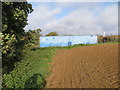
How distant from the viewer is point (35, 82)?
4785mm

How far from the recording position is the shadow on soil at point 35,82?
180 inches

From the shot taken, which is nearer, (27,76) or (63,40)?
(27,76)

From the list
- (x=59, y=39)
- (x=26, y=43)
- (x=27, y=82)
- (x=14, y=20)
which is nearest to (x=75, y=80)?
(x=27, y=82)

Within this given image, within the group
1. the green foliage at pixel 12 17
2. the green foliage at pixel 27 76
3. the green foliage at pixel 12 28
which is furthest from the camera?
→ the green foliage at pixel 12 17

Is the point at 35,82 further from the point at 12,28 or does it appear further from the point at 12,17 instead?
the point at 12,17

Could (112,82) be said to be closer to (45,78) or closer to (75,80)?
(75,80)

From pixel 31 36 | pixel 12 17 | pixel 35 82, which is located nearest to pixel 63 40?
pixel 31 36

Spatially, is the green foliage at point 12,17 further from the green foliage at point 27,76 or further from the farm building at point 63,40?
the farm building at point 63,40

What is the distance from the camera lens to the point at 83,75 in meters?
5.14

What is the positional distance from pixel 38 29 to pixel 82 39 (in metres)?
16.7

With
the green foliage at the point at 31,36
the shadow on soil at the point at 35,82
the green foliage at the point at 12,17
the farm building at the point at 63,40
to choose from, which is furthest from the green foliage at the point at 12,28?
the farm building at the point at 63,40

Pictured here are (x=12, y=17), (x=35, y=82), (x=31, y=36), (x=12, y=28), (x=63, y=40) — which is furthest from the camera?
(x=63, y=40)

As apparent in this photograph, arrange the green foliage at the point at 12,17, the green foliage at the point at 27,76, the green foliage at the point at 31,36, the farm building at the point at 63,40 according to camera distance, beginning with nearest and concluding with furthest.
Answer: the green foliage at the point at 27,76
the green foliage at the point at 12,17
the green foliage at the point at 31,36
the farm building at the point at 63,40

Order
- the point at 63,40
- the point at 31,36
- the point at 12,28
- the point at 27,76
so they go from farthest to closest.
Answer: the point at 63,40
the point at 31,36
the point at 12,28
the point at 27,76
